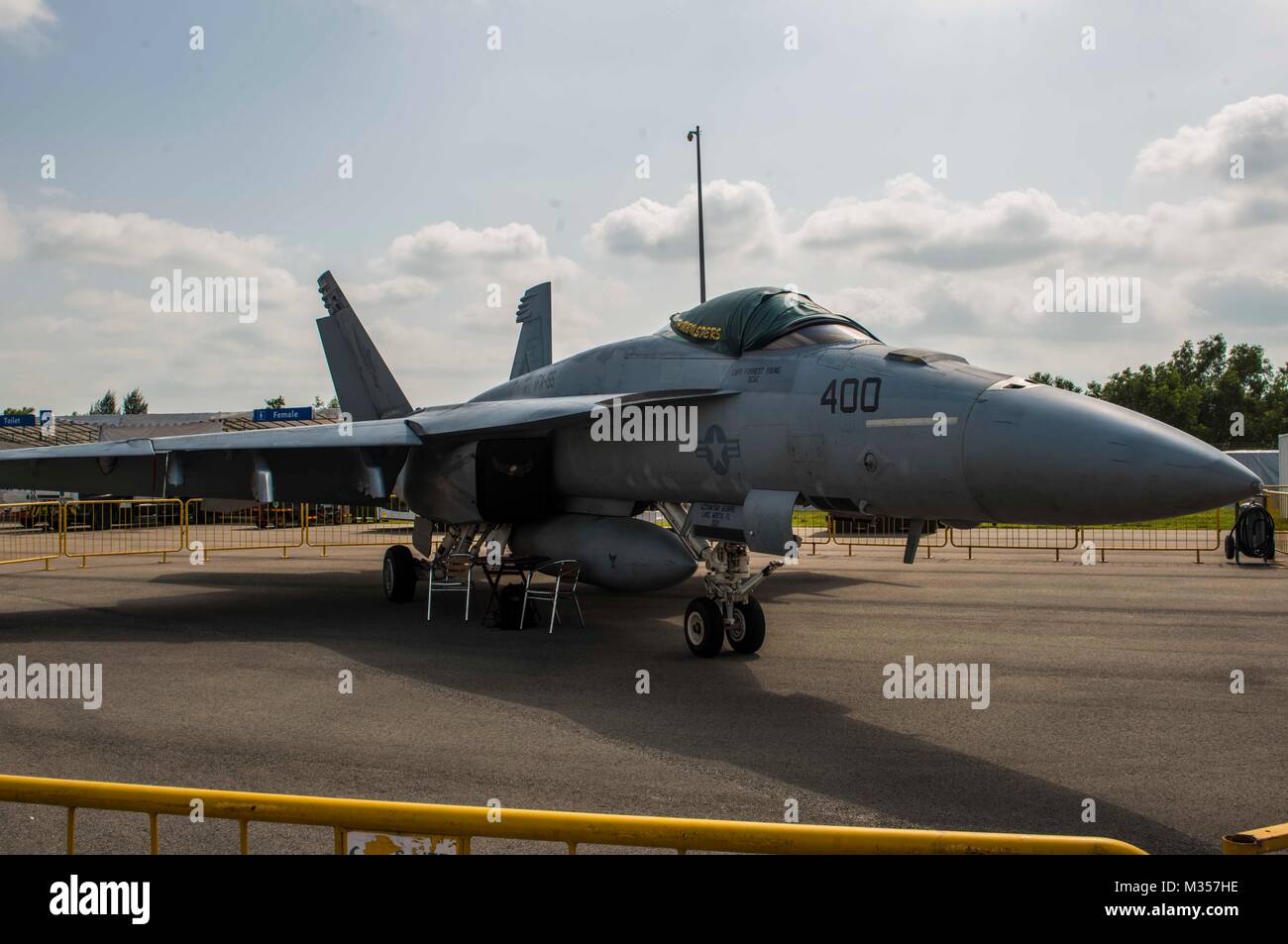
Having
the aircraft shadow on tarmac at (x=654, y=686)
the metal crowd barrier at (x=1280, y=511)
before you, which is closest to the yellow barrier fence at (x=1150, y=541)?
the metal crowd barrier at (x=1280, y=511)

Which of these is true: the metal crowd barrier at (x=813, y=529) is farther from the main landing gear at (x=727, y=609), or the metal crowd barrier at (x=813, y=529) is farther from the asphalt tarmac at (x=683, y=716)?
the main landing gear at (x=727, y=609)

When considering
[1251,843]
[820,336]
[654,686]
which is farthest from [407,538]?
[1251,843]

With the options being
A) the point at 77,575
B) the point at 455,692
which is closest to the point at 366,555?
the point at 77,575

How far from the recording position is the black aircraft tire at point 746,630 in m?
8.93

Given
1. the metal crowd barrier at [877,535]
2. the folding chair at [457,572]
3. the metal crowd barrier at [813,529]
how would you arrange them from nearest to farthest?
the folding chair at [457,572], the metal crowd barrier at [877,535], the metal crowd barrier at [813,529]

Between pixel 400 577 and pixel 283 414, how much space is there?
4589cm

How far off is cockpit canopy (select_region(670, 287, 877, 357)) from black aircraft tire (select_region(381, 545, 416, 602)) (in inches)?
223

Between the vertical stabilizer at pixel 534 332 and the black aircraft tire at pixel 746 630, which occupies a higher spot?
the vertical stabilizer at pixel 534 332

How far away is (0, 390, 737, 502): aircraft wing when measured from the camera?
37.4 ft

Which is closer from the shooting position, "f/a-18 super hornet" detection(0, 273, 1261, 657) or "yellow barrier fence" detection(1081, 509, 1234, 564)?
"f/a-18 super hornet" detection(0, 273, 1261, 657)

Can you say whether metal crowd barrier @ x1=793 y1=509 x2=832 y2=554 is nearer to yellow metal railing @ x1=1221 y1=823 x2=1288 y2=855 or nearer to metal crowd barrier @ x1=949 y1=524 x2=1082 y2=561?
metal crowd barrier @ x1=949 y1=524 x2=1082 y2=561

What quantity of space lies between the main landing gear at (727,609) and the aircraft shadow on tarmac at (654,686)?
0.67 ft

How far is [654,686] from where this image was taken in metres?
7.87

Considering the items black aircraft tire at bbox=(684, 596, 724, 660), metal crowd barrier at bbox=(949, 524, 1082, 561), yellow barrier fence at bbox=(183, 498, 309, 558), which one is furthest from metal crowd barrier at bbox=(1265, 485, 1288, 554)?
yellow barrier fence at bbox=(183, 498, 309, 558)
